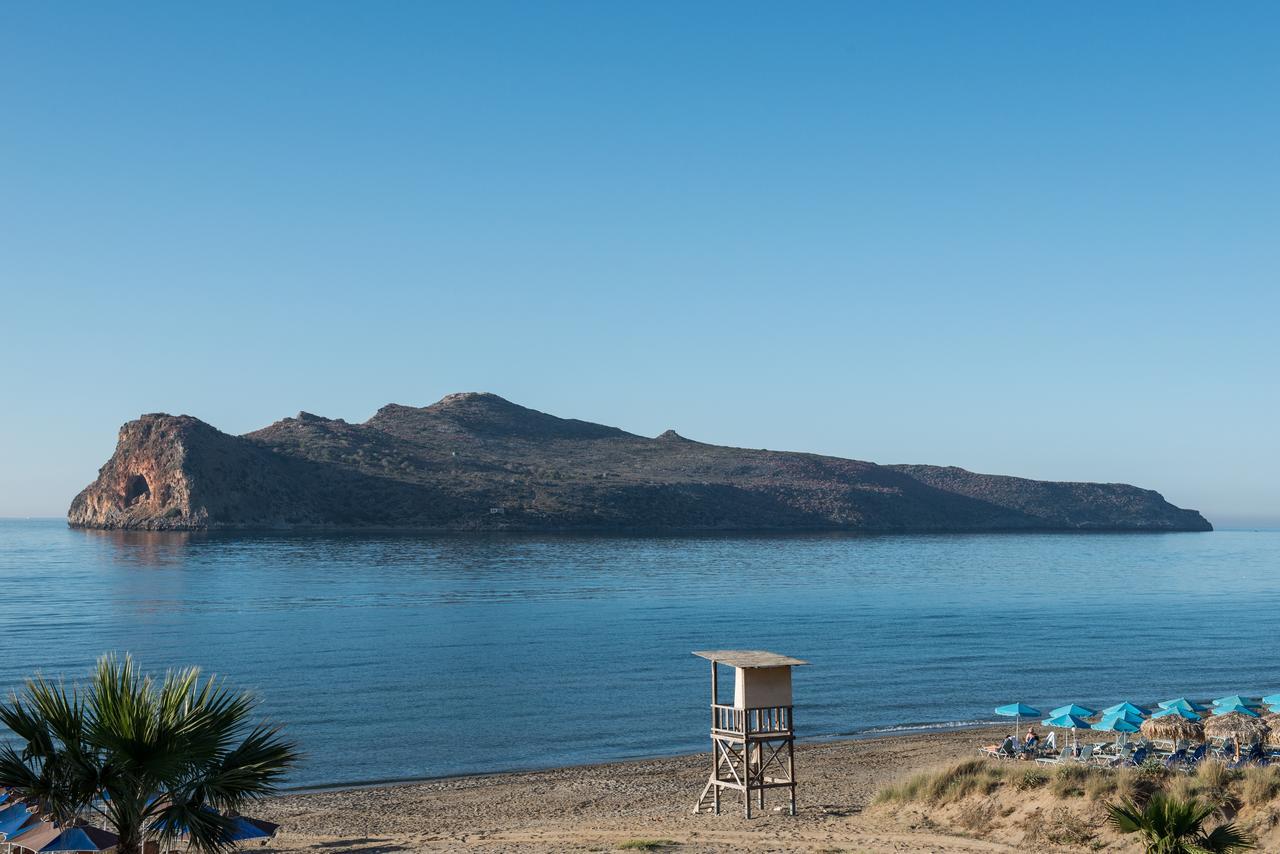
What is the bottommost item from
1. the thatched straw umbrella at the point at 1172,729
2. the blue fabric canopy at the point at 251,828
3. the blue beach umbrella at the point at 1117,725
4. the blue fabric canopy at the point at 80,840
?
the thatched straw umbrella at the point at 1172,729

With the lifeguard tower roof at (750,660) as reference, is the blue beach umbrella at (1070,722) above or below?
below

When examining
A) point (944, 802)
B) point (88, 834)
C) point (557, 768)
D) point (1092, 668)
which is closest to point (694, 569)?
point (1092, 668)

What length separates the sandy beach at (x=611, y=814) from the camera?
1941 cm

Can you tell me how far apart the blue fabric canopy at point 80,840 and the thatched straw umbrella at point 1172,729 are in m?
24.0

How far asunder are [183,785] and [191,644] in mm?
40164

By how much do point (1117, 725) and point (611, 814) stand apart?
1274 cm

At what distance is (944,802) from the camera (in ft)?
68.1

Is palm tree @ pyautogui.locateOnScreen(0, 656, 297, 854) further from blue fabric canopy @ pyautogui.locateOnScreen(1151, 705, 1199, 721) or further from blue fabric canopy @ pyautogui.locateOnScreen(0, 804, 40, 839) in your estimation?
blue fabric canopy @ pyautogui.locateOnScreen(1151, 705, 1199, 721)

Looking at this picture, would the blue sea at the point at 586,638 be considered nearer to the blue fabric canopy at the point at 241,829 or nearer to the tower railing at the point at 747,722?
the tower railing at the point at 747,722

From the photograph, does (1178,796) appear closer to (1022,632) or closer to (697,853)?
(697,853)

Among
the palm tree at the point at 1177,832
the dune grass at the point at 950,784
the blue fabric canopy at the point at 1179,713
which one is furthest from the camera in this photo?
the blue fabric canopy at the point at 1179,713

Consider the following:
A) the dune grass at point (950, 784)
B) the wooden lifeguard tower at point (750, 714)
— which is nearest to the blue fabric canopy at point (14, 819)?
the wooden lifeguard tower at point (750, 714)

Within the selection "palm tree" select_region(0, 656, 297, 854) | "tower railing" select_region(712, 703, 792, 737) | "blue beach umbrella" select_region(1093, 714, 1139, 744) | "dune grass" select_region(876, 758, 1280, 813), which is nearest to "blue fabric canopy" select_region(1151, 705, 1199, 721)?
"blue beach umbrella" select_region(1093, 714, 1139, 744)

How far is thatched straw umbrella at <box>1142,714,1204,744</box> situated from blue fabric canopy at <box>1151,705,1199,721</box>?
279mm
